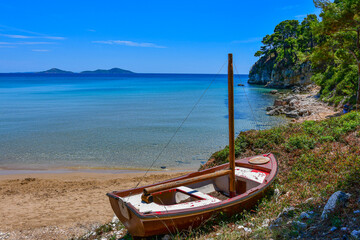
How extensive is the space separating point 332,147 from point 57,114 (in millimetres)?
38946

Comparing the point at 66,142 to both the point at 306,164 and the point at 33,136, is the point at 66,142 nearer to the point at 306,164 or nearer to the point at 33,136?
the point at 33,136

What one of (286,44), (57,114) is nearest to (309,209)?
(57,114)

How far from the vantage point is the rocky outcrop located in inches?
2742

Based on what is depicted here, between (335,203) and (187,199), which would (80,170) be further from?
(335,203)

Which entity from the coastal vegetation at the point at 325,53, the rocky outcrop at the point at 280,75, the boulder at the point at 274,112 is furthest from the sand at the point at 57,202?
the rocky outcrop at the point at 280,75

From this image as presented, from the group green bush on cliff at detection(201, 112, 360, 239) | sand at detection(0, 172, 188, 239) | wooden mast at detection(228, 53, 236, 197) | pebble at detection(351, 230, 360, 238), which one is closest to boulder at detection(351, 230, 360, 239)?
pebble at detection(351, 230, 360, 238)

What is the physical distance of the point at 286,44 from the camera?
3354 inches

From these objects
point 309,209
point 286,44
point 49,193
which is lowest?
point 49,193

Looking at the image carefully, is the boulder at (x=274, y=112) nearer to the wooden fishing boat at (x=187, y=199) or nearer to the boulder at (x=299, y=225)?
the wooden fishing boat at (x=187, y=199)

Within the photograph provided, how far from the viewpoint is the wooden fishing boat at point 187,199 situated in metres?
7.20

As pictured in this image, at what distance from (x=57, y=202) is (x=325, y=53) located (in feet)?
77.4

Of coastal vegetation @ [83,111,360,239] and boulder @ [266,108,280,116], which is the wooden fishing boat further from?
boulder @ [266,108,280,116]

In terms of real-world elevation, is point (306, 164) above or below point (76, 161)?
above

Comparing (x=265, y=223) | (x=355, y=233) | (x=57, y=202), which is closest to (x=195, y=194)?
(x=265, y=223)
